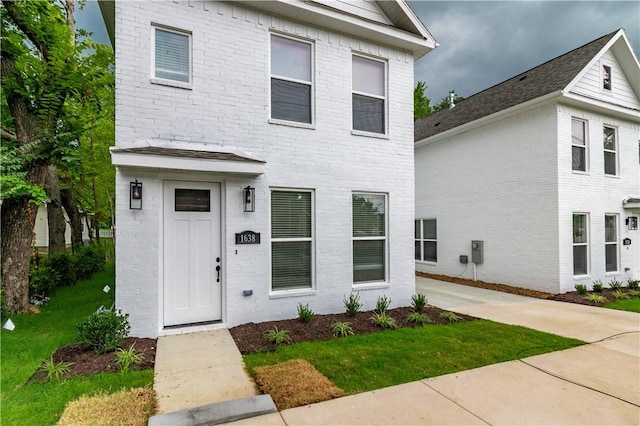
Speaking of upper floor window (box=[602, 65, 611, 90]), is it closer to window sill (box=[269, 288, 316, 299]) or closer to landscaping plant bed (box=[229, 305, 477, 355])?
landscaping plant bed (box=[229, 305, 477, 355])

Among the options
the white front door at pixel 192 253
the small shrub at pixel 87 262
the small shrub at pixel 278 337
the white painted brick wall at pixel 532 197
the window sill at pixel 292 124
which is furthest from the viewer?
the small shrub at pixel 87 262

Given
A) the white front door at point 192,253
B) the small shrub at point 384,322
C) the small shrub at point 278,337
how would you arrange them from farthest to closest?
the small shrub at point 384,322 → the white front door at point 192,253 → the small shrub at point 278,337

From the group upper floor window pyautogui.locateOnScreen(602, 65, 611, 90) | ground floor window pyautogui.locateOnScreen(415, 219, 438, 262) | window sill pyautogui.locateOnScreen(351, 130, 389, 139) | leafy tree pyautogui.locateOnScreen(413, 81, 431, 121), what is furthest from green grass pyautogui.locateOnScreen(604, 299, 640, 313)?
leafy tree pyautogui.locateOnScreen(413, 81, 431, 121)

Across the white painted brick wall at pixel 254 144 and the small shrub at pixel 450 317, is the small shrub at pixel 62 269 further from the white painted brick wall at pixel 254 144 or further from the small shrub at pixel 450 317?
the small shrub at pixel 450 317

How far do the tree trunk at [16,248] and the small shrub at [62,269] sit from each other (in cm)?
262

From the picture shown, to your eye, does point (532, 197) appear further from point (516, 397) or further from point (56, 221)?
point (56, 221)

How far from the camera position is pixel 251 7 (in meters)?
6.08

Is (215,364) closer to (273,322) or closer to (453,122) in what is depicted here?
(273,322)

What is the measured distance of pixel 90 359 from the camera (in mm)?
4270

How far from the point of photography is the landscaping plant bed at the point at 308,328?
506 cm

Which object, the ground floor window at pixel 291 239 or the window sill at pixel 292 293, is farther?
the ground floor window at pixel 291 239

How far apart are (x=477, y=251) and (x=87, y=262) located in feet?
42.6

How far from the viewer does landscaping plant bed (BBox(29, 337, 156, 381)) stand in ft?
13.0

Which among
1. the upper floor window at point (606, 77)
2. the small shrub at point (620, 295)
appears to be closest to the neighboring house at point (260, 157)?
the small shrub at point (620, 295)
